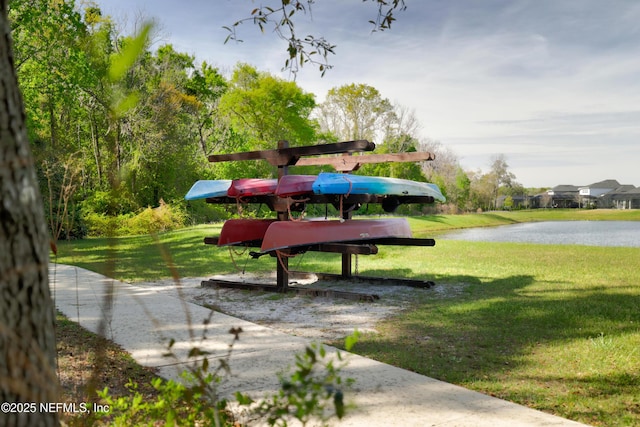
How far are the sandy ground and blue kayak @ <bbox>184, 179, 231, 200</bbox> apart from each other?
64.0 inches

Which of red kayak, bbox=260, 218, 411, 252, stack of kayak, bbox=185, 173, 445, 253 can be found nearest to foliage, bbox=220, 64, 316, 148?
stack of kayak, bbox=185, 173, 445, 253

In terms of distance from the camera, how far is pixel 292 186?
805cm

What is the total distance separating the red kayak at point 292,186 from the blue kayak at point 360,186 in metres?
0.20

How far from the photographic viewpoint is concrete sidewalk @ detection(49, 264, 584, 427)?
10.8 ft

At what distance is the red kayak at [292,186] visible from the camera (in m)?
8.02

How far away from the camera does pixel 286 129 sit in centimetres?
3544

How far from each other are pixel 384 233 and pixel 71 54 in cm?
1320

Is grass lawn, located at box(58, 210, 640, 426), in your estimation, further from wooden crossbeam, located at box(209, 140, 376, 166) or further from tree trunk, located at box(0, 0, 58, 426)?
wooden crossbeam, located at box(209, 140, 376, 166)

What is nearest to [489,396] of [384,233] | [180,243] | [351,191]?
[351,191]

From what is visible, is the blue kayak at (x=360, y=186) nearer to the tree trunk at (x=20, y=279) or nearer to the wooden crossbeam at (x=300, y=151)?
the wooden crossbeam at (x=300, y=151)

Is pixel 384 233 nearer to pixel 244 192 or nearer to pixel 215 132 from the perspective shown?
pixel 244 192

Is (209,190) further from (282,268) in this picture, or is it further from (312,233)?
(312,233)

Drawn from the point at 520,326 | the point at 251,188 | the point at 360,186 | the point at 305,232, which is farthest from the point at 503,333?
the point at 251,188

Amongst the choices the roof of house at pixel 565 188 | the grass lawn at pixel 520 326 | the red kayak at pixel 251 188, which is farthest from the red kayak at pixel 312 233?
the roof of house at pixel 565 188
